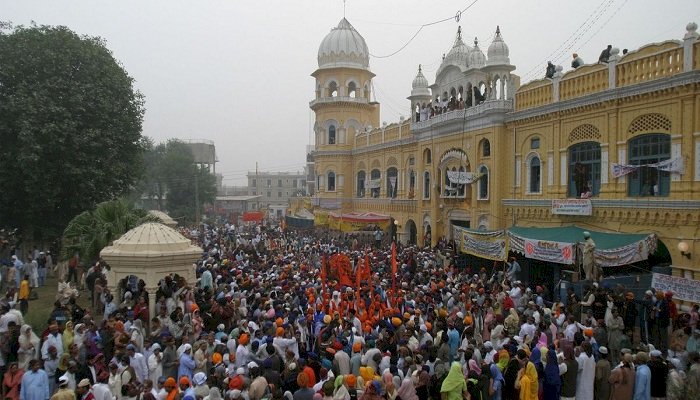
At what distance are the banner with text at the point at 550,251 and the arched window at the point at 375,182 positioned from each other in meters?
18.6

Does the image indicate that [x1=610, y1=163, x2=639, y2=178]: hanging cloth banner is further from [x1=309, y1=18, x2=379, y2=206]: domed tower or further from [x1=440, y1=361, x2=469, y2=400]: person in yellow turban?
[x1=309, y1=18, x2=379, y2=206]: domed tower

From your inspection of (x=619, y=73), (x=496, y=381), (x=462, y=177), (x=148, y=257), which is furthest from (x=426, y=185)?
(x=496, y=381)

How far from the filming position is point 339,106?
39.1 meters

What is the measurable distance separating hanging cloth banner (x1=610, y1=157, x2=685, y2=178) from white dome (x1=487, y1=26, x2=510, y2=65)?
25.7 feet

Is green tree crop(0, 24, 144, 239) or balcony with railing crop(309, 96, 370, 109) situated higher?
balcony with railing crop(309, 96, 370, 109)

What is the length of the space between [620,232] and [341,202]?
23960mm

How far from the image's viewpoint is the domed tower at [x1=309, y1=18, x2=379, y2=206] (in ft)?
129

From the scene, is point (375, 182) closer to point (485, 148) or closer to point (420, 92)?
point (420, 92)

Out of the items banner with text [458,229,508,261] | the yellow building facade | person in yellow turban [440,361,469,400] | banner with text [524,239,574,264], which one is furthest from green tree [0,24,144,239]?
person in yellow turban [440,361,469,400]

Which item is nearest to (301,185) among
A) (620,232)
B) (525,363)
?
(620,232)

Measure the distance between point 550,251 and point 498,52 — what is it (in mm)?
10664

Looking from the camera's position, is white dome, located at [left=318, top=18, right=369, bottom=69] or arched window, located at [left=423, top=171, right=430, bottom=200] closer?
arched window, located at [left=423, top=171, right=430, bottom=200]

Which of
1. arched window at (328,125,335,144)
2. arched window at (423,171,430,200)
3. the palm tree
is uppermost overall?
arched window at (328,125,335,144)

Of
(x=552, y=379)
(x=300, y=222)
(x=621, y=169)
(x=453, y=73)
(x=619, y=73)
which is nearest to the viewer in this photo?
(x=552, y=379)
